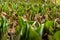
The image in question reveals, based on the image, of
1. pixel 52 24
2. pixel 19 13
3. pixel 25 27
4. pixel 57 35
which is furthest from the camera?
pixel 19 13

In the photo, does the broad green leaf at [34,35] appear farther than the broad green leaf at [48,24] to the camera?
No

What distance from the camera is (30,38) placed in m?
0.91

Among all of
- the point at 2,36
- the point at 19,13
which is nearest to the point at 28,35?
the point at 2,36

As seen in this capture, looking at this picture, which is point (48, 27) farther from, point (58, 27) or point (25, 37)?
point (25, 37)

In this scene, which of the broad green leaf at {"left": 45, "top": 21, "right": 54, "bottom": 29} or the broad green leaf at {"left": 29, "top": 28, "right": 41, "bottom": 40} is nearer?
the broad green leaf at {"left": 29, "top": 28, "right": 41, "bottom": 40}

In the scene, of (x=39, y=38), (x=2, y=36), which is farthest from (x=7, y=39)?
(x=39, y=38)

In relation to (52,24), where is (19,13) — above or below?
below

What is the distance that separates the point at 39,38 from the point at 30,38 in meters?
0.05

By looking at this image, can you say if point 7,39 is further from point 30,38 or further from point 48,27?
point 48,27

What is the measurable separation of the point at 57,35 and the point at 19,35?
18 centimetres

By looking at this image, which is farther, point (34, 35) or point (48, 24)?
point (48, 24)

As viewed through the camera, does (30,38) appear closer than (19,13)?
Yes

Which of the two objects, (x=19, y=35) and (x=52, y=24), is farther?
(x=52, y=24)

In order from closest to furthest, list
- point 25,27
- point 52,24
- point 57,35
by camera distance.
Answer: point 57,35 < point 25,27 < point 52,24
